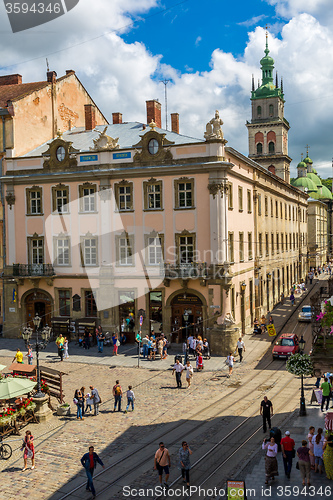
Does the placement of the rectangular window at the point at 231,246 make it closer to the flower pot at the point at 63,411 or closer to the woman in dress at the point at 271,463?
the flower pot at the point at 63,411

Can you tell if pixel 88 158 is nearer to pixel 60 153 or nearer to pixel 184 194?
pixel 60 153

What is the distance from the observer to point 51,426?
72.6ft

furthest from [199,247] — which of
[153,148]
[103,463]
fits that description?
[103,463]

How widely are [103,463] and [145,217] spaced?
70.6ft

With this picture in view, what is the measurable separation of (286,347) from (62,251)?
17.8m

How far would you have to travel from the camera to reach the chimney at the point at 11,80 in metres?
49.2

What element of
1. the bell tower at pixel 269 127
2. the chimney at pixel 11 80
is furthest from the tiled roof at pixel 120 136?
the bell tower at pixel 269 127

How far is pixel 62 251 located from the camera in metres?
39.3

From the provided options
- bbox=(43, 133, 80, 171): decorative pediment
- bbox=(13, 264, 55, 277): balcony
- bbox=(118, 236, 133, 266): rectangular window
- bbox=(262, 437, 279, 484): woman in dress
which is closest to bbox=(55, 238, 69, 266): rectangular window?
bbox=(13, 264, 55, 277): balcony

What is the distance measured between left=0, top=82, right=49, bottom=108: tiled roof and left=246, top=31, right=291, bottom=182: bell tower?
59.1 m

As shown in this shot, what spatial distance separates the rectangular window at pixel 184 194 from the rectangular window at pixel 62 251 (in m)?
9.20

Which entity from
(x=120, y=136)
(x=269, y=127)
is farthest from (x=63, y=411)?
(x=269, y=127)

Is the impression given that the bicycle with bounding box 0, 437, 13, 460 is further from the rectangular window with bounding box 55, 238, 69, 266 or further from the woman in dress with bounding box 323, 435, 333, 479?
the rectangular window with bounding box 55, 238, 69, 266

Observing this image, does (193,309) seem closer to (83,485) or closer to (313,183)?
(83,485)
